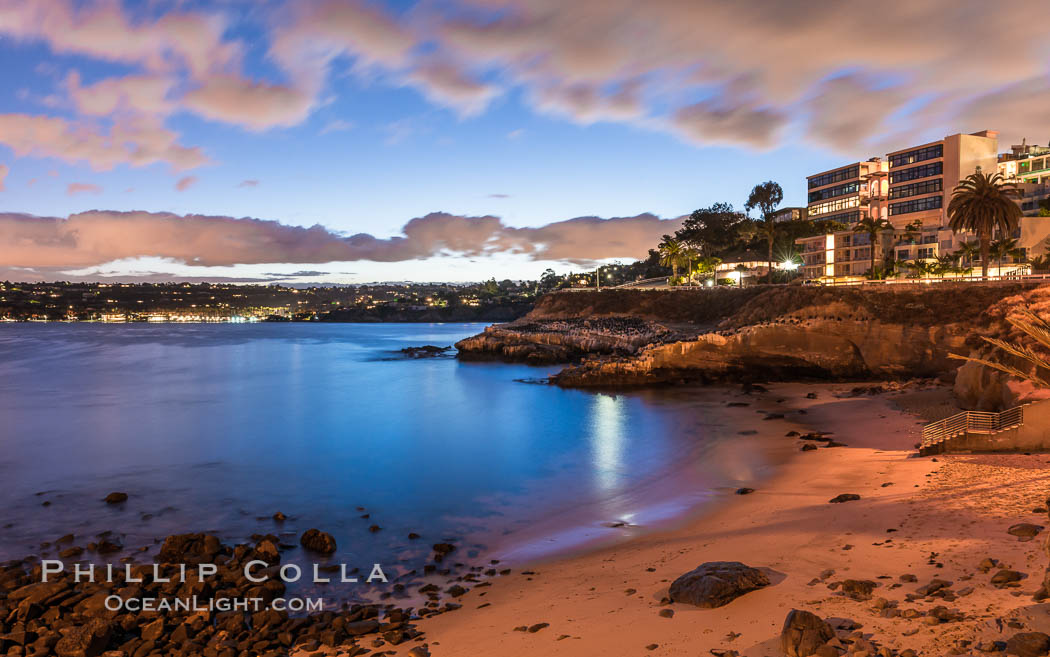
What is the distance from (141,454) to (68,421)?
1143cm

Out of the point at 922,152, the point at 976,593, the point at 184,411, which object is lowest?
the point at 184,411

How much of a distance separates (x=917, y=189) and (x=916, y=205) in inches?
90.1

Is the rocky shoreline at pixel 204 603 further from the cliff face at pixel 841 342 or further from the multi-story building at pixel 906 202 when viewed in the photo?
the multi-story building at pixel 906 202

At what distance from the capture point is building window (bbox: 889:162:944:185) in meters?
80.1

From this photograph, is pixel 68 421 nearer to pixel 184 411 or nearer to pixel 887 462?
pixel 184 411

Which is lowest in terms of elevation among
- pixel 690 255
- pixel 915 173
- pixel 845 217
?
pixel 690 255

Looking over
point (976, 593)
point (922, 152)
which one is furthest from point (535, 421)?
point (922, 152)

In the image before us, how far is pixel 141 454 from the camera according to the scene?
914 inches

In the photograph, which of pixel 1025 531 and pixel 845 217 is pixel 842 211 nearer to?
pixel 845 217

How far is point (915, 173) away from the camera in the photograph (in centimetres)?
8325

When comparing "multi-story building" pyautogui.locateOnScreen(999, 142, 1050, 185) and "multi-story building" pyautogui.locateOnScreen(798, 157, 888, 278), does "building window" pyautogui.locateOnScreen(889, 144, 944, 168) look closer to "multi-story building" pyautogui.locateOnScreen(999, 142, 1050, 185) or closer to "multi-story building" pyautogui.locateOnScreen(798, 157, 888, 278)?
"multi-story building" pyautogui.locateOnScreen(798, 157, 888, 278)

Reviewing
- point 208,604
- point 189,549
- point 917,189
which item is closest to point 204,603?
point 208,604

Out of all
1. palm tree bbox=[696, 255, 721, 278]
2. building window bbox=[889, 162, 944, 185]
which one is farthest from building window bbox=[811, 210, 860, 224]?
palm tree bbox=[696, 255, 721, 278]

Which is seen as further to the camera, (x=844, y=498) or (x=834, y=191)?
(x=834, y=191)
